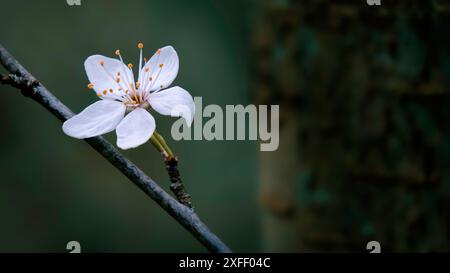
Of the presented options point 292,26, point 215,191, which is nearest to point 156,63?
point 292,26

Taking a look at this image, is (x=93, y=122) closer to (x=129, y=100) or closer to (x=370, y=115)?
(x=129, y=100)

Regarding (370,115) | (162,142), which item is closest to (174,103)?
(162,142)

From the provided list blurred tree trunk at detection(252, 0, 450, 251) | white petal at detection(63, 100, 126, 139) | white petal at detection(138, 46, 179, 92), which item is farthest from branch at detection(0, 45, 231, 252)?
blurred tree trunk at detection(252, 0, 450, 251)

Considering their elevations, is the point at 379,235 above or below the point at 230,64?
below

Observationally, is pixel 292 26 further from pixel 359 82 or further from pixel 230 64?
pixel 230 64

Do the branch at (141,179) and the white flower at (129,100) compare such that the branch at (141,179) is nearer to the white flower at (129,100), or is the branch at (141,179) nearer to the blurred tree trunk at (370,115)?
the white flower at (129,100)

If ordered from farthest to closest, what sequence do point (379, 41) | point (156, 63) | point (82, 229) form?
point (82, 229) < point (379, 41) < point (156, 63)

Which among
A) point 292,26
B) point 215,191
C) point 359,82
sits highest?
point 215,191

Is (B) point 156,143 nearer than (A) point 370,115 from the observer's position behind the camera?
Yes
